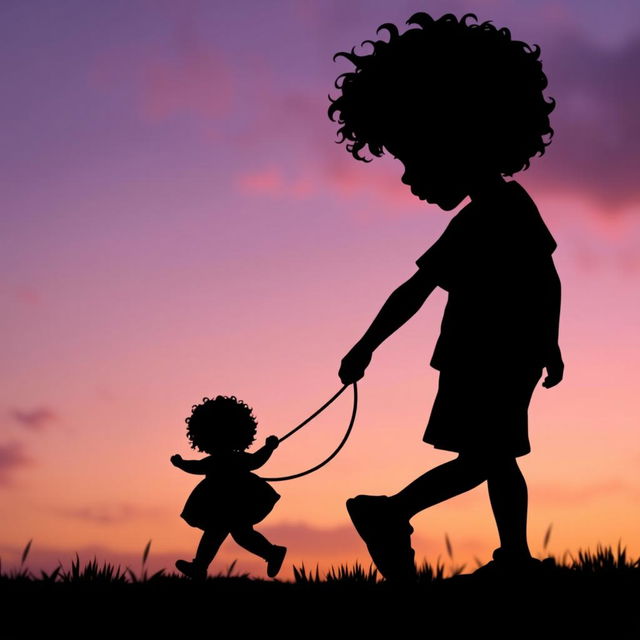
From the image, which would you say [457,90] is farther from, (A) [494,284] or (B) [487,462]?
(B) [487,462]

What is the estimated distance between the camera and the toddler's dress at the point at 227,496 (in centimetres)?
736

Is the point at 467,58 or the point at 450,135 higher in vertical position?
the point at 467,58

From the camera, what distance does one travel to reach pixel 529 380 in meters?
5.21

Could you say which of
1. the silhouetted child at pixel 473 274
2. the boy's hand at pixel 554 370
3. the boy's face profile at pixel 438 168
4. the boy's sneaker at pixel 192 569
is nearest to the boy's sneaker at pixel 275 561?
the boy's sneaker at pixel 192 569

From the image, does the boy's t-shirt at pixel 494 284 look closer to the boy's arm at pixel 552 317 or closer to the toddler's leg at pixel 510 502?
the boy's arm at pixel 552 317

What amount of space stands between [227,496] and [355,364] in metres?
2.47

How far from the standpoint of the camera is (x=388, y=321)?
17.5ft

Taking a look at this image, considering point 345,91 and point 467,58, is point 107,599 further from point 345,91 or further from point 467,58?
point 467,58

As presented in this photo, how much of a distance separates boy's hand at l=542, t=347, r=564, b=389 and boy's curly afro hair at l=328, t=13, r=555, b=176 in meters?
1.13

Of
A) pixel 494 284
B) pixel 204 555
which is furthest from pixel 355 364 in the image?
pixel 204 555

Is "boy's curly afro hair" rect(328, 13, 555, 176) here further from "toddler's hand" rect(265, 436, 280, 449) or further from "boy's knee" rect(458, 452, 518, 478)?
"toddler's hand" rect(265, 436, 280, 449)

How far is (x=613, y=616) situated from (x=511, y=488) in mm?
813

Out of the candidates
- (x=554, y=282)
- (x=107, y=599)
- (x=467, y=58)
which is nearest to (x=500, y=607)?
(x=554, y=282)

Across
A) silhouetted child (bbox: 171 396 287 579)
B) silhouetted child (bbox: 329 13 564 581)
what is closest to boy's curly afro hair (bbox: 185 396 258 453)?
silhouetted child (bbox: 171 396 287 579)
